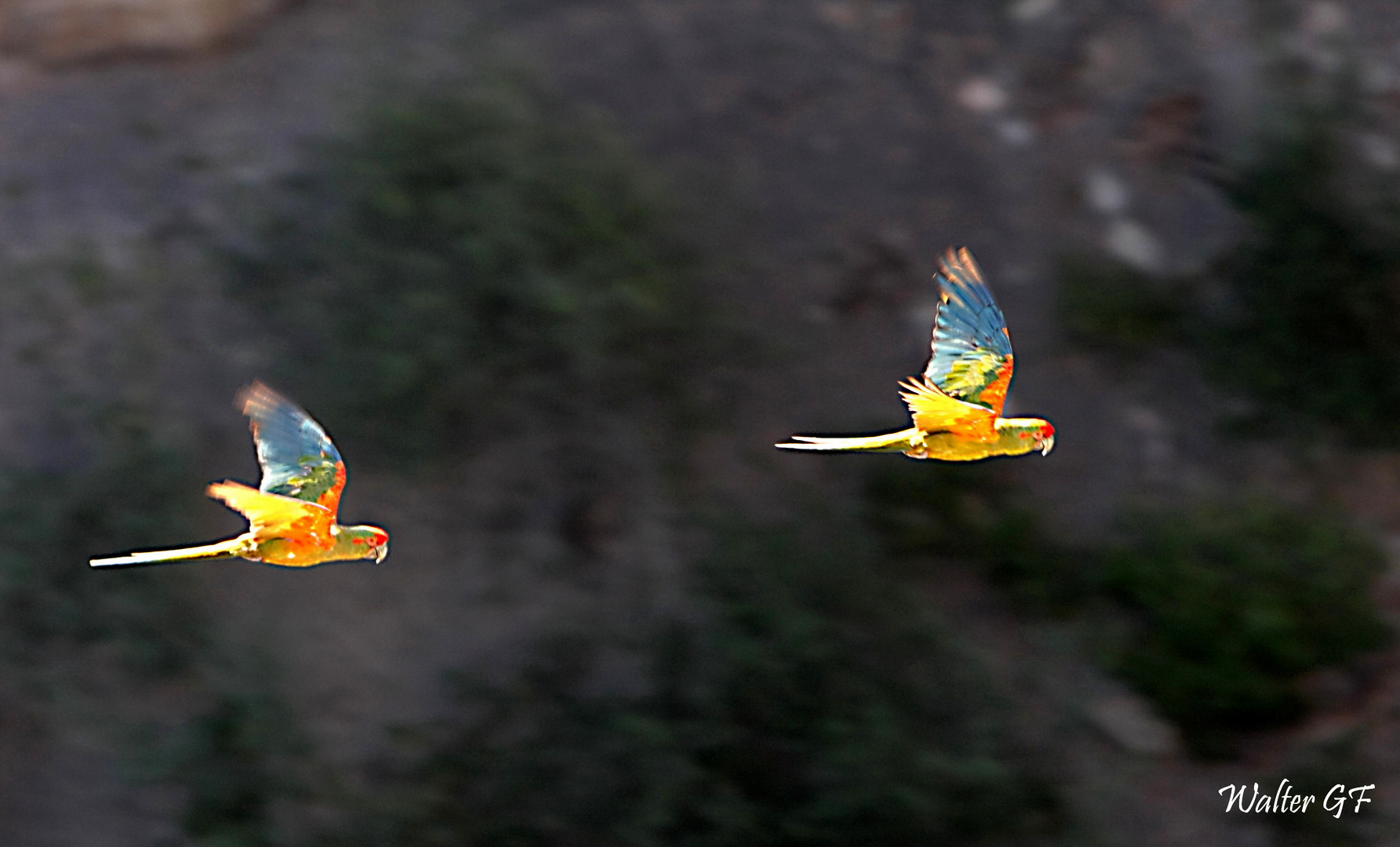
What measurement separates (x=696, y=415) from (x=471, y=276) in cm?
146

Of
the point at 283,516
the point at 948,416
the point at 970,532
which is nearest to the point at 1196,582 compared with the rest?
the point at 970,532

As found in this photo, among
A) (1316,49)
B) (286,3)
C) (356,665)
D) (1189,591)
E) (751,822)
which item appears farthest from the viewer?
(286,3)

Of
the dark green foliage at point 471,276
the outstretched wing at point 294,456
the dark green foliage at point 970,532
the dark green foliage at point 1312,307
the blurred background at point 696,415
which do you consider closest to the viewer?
the outstretched wing at point 294,456

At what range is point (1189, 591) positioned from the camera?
20.0 ft

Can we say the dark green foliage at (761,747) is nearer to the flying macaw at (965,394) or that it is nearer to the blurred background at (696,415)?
the blurred background at (696,415)

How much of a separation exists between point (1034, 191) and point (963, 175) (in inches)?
17.5

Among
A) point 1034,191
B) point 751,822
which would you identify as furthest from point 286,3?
point 751,822

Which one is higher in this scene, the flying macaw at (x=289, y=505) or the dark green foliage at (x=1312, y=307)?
the dark green foliage at (x=1312, y=307)

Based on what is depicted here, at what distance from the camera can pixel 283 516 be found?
2605mm

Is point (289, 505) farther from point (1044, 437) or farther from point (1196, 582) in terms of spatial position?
point (1196, 582)

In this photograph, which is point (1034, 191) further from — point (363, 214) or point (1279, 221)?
point (363, 214)

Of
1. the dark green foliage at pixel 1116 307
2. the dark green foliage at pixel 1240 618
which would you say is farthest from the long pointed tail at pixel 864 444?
the dark green foliage at pixel 1116 307

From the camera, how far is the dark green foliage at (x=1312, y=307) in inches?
262

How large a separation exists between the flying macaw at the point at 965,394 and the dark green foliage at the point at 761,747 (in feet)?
9.62
